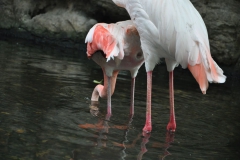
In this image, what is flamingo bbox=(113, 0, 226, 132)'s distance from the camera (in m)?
3.89

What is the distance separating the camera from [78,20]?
11.1 meters

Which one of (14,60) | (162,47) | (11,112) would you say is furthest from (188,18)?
(14,60)

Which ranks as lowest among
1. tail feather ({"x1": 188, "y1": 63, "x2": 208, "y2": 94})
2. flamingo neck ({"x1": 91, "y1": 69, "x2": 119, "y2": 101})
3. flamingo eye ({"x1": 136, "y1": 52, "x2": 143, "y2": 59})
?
flamingo neck ({"x1": 91, "y1": 69, "x2": 119, "y2": 101})

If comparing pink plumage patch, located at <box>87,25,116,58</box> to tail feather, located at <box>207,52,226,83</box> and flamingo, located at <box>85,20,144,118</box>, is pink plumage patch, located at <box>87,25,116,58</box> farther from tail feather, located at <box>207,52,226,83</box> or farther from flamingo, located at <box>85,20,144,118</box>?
tail feather, located at <box>207,52,226,83</box>

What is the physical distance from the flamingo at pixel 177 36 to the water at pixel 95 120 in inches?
18.4

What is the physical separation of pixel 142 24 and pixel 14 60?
4099mm

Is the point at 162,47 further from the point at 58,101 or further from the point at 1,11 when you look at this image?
the point at 1,11

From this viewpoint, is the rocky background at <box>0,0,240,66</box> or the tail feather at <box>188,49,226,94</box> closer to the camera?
the tail feather at <box>188,49,226,94</box>

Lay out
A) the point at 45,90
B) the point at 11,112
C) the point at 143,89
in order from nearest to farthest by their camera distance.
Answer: the point at 11,112
the point at 45,90
the point at 143,89

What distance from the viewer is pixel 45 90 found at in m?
5.66

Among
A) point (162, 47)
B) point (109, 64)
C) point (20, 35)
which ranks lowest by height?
point (20, 35)

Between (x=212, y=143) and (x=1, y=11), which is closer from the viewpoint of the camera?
(x=212, y=143)

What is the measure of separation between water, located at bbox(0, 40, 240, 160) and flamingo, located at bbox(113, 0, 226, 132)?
1.54 ft

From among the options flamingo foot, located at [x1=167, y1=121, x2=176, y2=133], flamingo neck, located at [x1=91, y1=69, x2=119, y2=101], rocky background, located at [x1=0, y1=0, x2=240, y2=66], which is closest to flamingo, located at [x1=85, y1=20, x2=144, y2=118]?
flamingo neck, located at [x1=91, y1=69, x2=119, y2=101]
